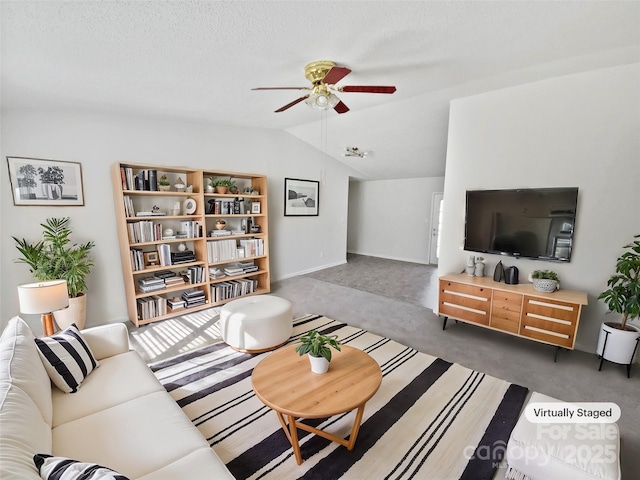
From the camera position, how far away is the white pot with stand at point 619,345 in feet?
7.50

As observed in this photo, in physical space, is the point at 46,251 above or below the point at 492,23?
below

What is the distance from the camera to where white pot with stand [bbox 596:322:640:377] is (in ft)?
7.50

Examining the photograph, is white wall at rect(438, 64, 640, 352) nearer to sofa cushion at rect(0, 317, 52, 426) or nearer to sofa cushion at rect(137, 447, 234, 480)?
sofa cushion at rect(137, 447, 234, 480)

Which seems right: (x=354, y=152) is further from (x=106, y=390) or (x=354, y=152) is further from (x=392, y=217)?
(x=106, y=390)

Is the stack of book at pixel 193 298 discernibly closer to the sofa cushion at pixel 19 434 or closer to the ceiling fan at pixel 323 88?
the sofa cushion at pixel 19 434

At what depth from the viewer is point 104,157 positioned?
3078mm

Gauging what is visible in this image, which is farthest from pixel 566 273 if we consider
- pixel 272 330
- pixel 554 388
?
pixel 272 330

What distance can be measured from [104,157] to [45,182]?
583 millimetres

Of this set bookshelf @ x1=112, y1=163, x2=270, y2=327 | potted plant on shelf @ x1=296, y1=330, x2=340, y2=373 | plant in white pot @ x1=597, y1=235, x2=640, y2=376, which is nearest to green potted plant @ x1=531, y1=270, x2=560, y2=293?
plant in white pot @ x1=597, y1=235, x2=640, y2=376

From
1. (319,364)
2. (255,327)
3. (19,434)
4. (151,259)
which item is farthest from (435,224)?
(19,434)

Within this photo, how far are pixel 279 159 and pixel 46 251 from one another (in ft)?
10.8

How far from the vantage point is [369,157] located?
5.69m

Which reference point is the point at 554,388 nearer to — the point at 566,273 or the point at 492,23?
the point at 566,273

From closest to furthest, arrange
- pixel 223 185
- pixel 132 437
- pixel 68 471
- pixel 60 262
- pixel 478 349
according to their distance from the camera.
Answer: pixel 68 471 < pixel 132 437 < pixel 60 262 < pixel 478 349 < pixel 223 185
